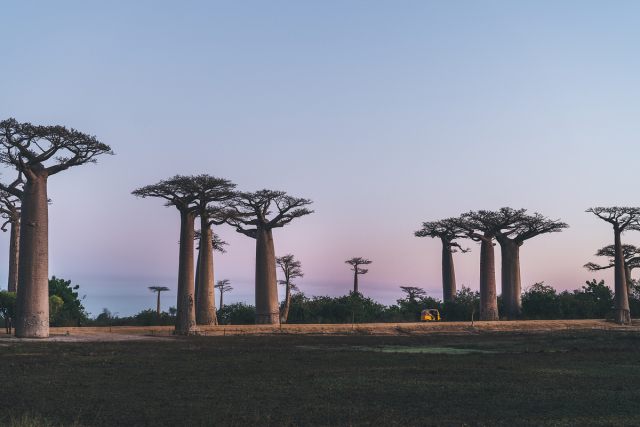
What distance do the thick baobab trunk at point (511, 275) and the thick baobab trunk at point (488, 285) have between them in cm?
235

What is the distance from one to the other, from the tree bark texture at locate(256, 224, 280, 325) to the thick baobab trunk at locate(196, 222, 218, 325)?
2.98m

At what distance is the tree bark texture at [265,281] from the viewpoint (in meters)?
34.2

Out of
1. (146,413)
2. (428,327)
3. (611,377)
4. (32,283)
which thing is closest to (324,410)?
(146,413)

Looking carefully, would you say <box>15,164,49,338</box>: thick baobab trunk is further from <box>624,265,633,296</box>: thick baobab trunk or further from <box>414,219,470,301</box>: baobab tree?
<box>624,265,633,296</box>: thick baobab trunk

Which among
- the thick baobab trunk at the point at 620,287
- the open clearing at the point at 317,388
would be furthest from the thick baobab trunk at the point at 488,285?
the open clearing at the point at 317,388

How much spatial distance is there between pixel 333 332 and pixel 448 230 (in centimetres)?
1710

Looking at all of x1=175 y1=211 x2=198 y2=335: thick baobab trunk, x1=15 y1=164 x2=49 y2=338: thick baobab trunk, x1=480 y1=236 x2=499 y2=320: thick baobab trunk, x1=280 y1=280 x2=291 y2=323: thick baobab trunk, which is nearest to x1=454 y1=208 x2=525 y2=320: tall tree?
x1=480 y1=236 x2=499 y2=320: thick baobab trunk

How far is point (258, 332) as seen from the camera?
99.1 feet

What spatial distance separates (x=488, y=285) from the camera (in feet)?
137

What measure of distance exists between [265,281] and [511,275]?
21.5 m

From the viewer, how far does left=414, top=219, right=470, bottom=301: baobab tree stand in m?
44.2

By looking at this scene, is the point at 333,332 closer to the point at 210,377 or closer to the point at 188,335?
the point at 188,335

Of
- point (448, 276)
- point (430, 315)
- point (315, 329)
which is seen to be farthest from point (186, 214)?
point (448, 276)

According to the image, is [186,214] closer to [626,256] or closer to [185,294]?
[185,294]
